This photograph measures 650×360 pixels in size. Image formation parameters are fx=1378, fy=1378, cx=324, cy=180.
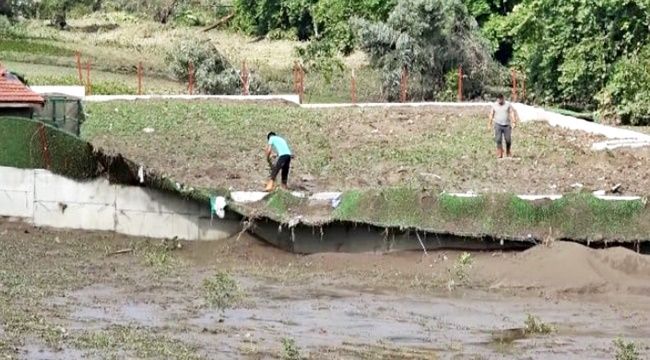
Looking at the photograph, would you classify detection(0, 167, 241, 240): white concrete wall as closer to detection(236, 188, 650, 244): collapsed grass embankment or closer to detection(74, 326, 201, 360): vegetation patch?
detection(236, 188, 650, 244): collapsed grass embankment

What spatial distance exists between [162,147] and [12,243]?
708 cm

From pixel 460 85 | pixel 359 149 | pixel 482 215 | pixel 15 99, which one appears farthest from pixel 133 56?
pixel 482 215

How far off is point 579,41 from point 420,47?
5.12m

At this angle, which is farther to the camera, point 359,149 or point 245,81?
point 245,81

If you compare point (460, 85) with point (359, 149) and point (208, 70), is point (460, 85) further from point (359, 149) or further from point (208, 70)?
point (359, 149)

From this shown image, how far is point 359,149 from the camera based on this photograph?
101ft

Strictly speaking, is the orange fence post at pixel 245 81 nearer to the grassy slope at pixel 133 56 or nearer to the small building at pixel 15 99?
the grassy slope at pixel 133 56

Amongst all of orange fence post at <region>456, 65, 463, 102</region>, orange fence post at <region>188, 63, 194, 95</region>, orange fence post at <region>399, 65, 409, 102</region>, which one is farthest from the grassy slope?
orange fence post at <region>456, 65, 463, 102</region>

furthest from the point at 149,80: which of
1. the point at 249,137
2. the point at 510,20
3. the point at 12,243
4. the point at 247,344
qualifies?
the point at 247,344

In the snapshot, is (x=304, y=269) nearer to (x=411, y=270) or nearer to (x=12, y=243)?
(x=411, y=270)

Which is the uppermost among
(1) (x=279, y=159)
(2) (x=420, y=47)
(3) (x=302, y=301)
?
(2) (x=420, y=47)

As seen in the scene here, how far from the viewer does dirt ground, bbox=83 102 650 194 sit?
26.3 meters

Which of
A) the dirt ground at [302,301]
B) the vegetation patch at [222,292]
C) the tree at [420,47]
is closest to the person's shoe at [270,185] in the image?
the dirt ground at [302,301]

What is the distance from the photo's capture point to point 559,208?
20.8 meters
